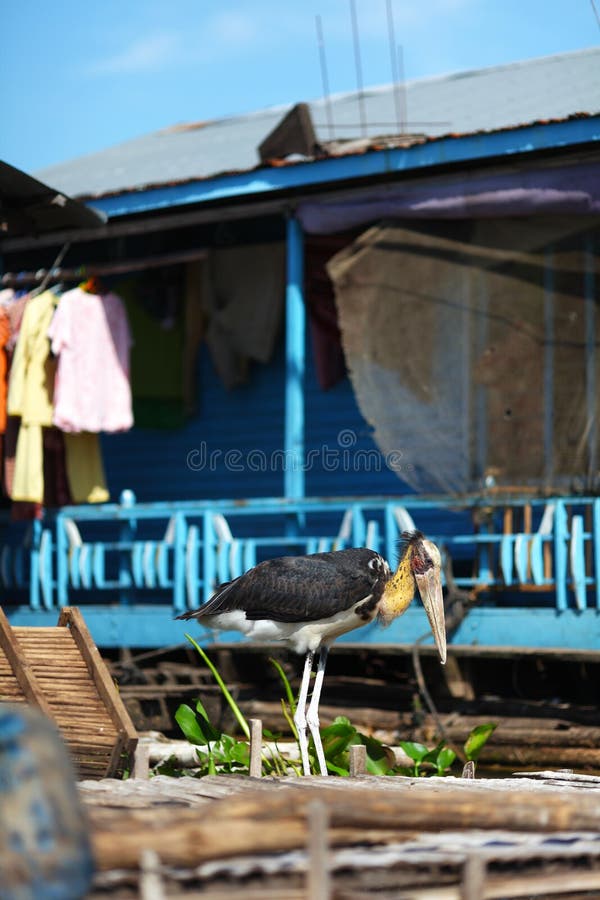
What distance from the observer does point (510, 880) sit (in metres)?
3.63

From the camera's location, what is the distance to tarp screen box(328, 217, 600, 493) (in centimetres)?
852

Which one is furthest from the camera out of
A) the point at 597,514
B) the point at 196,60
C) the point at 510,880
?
the point at 196,60

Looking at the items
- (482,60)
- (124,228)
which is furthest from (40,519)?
(482,60)

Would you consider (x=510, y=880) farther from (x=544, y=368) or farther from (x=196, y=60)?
(x=196, y=60)

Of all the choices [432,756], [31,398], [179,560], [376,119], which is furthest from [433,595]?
[376,119]

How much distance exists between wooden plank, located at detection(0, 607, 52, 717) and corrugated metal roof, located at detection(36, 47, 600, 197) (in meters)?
5.12

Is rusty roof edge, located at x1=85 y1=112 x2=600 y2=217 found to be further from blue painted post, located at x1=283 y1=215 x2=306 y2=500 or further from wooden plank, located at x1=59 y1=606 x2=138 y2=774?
wooden plank, located at x1=59 y1=606 x2=138 y2=774

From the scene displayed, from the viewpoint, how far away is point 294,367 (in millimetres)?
9555

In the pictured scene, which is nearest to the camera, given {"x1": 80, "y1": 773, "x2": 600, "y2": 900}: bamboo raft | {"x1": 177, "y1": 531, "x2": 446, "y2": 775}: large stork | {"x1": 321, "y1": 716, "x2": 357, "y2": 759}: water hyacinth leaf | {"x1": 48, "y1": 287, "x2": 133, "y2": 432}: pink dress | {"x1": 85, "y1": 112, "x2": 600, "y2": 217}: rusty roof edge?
{"x1": 80, "y1": 773, "x2": 600, "y2": 900}: bamboo raft

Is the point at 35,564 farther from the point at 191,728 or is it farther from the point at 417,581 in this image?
the point at 417,581

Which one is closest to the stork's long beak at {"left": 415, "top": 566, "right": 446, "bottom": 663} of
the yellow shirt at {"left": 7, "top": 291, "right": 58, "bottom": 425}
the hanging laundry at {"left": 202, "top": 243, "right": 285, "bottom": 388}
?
the yellow shirt at {"left": 7, "top": 291, "right": 58, "bottom": 425}

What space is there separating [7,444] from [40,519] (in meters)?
0.67

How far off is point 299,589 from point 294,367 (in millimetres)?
3283

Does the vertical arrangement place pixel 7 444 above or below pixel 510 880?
above
